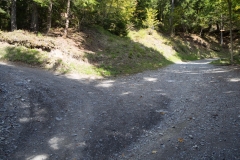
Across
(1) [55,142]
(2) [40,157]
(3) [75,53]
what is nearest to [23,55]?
(3) [75,53]

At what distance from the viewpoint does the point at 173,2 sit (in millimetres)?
32188

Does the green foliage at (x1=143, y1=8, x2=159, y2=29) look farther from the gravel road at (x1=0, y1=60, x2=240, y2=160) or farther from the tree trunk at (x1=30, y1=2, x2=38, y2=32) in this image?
Answer: the gravel road at (x1=0, y1=60, x2=240, y2=160)

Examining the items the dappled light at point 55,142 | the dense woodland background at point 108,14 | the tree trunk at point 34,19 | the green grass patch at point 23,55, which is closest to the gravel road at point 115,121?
the dappled light at point 55,142

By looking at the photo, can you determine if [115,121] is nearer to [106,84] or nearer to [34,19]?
[106,84]

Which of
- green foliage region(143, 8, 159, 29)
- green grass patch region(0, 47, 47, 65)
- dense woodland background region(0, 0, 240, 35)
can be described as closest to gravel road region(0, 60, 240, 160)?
green grass patch region(0, 47, 47, 65)

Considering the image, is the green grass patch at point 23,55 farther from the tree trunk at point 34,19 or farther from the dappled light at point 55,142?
the dappled light at point 55,142

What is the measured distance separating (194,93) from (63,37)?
11609 mm

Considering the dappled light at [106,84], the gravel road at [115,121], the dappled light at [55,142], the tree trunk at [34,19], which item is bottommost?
the dappled light at [55,142]

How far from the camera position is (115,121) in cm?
596

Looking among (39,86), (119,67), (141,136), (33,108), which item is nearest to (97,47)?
(119,67)

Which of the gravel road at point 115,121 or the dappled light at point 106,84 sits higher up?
the dappled light at point 106,84

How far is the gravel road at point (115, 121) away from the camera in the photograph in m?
4.38

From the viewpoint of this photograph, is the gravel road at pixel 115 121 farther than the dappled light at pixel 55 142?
No

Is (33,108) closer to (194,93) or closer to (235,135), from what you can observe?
(235,135)
